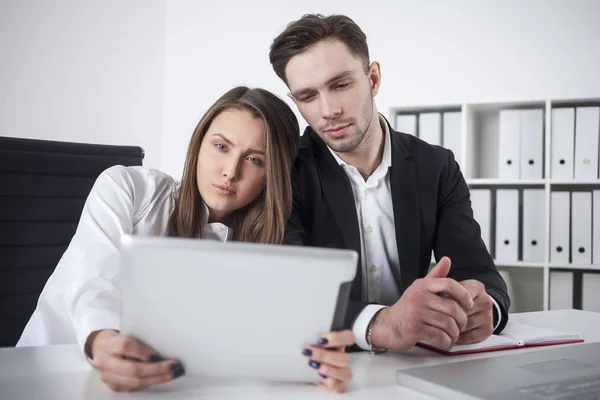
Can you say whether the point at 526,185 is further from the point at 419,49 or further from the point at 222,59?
the point at 222,59

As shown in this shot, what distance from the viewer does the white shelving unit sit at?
2.48m

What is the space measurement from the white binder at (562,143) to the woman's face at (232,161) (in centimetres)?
175

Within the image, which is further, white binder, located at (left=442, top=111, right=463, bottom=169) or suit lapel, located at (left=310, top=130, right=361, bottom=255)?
white binder, located at (left=442, top=111, right=463, bottom=169)

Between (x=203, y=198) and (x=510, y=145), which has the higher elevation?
(x=510, y=145)

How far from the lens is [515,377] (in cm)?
75

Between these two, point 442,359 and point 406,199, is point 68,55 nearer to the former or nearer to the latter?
point 406,199

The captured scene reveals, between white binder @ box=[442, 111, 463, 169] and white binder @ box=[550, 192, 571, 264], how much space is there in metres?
0.49

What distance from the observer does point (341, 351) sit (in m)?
0.68

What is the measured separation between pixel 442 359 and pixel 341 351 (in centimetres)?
33

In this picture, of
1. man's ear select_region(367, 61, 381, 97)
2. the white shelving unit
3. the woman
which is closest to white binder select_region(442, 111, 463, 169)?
the white shelving unit

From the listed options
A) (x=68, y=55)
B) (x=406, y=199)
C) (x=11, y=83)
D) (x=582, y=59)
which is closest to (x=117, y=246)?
(x=406, y=199)

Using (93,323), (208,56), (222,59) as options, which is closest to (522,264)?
(93,323)

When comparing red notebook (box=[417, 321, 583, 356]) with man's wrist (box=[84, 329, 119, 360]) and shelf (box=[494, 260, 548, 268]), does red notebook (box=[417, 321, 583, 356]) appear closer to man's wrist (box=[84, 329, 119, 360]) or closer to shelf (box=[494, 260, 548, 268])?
man's wrist (box=[84, 329, 119, 360])

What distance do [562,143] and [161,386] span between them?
2339 millimetres
